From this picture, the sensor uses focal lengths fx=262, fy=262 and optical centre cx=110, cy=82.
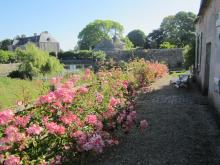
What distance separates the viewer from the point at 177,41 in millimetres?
50625

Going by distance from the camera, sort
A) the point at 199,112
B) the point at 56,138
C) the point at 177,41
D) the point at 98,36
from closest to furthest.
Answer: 1. the point at 56,138
2. the point at 199,112
3. the point at 177,41
4. the point at 98,36

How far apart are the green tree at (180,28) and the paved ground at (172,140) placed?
145 ft

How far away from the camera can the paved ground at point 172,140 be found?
4.23 m

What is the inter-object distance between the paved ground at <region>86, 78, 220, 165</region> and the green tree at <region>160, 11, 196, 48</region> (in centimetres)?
4412

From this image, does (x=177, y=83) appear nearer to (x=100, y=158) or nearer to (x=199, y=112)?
(x=199, y=112)

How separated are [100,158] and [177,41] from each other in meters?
49.1

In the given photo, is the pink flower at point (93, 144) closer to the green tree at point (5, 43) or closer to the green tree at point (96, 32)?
the green tree at point (96, 32)

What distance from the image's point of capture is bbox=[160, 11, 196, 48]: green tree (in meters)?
49.9

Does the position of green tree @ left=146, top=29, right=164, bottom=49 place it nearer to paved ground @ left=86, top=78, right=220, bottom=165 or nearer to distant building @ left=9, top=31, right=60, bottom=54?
distant building @ left=9, top=31, right=60, bottom=54

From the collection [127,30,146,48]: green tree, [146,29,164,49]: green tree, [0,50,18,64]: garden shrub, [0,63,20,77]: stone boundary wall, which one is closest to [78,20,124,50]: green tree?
[127,30,146,48]: green tree

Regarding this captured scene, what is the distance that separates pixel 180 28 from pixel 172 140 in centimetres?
5024

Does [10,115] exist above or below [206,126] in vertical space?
above

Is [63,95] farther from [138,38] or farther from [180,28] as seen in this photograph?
[138,38]

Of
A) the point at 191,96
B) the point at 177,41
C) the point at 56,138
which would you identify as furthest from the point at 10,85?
the point at 177,41
